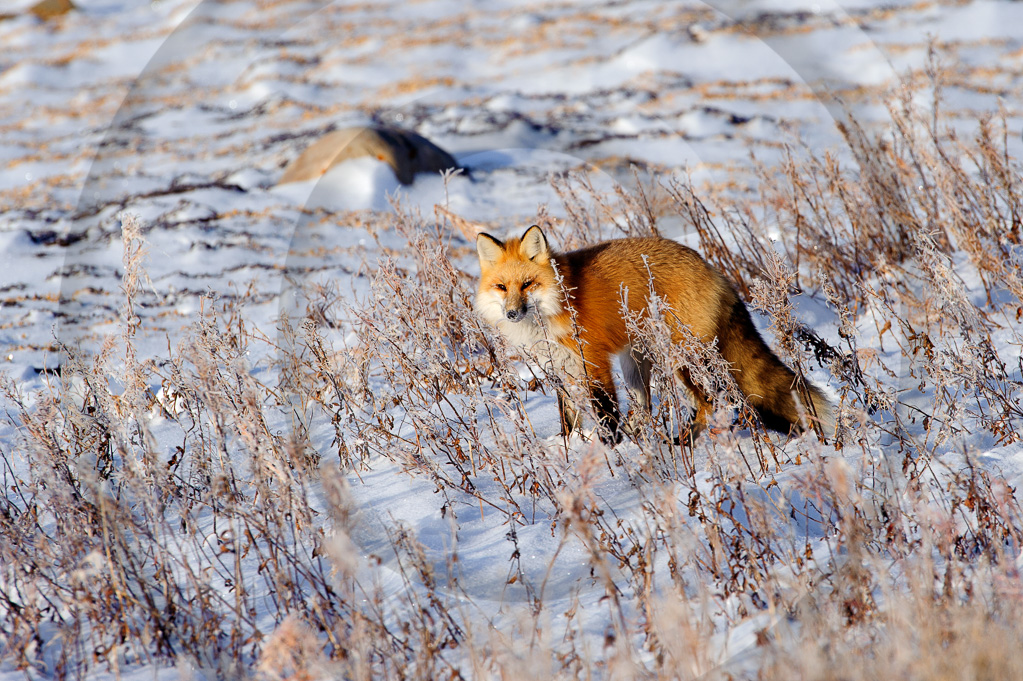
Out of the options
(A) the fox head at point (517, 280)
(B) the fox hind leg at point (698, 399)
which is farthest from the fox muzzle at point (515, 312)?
(B) the fox hind leg at point (698, 399)

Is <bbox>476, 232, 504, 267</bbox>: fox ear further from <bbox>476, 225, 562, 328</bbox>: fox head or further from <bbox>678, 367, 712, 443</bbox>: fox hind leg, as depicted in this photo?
<bbox>678, 367, 712, 443</bbox>: fox hind leg

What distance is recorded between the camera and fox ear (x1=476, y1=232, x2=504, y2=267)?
4.57 metres

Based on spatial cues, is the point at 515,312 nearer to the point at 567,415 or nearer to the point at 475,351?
the point at 567,415

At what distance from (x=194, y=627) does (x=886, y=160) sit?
6.46 meters

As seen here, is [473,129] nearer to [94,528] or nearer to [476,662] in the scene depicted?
[94,528]

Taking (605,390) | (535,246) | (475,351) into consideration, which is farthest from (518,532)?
(475,351)

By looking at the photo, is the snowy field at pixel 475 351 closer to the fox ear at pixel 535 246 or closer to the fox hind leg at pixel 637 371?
the fox hind leg at pixel 637 371

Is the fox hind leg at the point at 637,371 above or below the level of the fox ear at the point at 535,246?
below

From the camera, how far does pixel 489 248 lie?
463 cm

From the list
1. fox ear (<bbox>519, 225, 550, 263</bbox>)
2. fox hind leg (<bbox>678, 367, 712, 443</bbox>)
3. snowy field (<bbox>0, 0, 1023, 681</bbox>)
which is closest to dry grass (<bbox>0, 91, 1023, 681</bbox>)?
snowy field (<bbox>0, 0, 1023, 681</bbox>)

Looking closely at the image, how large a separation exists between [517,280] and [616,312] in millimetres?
732

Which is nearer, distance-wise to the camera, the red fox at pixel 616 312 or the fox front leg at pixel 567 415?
the fox front leg at pixel 567 415

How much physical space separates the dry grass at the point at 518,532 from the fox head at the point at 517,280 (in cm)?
28

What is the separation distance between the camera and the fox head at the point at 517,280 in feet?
14.3
